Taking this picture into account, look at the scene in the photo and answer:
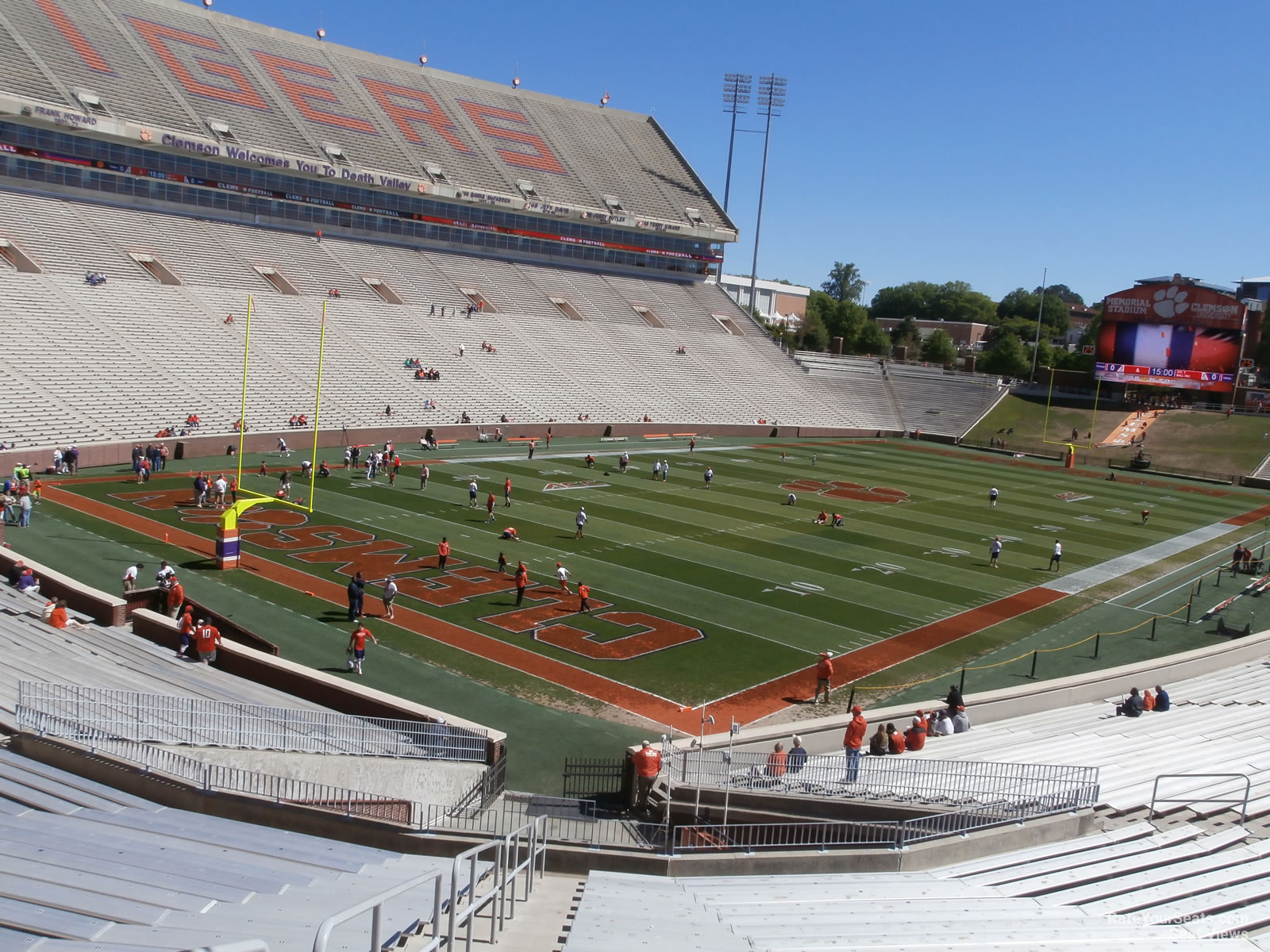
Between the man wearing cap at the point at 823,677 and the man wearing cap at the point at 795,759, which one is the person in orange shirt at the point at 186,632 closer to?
the man wearing cap at the point at 795,759

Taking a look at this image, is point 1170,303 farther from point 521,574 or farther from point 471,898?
point 471,898

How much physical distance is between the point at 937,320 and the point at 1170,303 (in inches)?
4269

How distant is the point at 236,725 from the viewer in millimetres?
13938

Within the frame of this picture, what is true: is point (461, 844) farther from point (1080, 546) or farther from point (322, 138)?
point (322, 138)

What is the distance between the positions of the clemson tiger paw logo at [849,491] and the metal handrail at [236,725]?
2919cm

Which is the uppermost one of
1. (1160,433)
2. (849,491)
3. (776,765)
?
(1160,433)

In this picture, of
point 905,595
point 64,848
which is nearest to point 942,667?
point 905,595

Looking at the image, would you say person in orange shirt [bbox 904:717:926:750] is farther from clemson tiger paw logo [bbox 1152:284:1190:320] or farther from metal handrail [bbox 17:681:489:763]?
clemson tiger paw logo [bbox 1152:284:1190:320]

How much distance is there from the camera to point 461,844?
38.3 feet

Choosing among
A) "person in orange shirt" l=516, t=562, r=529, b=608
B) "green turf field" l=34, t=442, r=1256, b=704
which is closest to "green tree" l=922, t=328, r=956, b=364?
"green turf field" l=34, t=442, r=1256, b=704

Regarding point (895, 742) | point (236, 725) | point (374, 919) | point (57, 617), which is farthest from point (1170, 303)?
point (374, 919)

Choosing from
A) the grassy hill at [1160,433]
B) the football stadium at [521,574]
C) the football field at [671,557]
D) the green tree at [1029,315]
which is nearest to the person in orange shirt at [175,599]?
the football stadium at [521,574]

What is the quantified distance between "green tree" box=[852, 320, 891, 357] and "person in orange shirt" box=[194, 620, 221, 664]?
10022 cm

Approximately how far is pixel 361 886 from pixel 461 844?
112 inches
